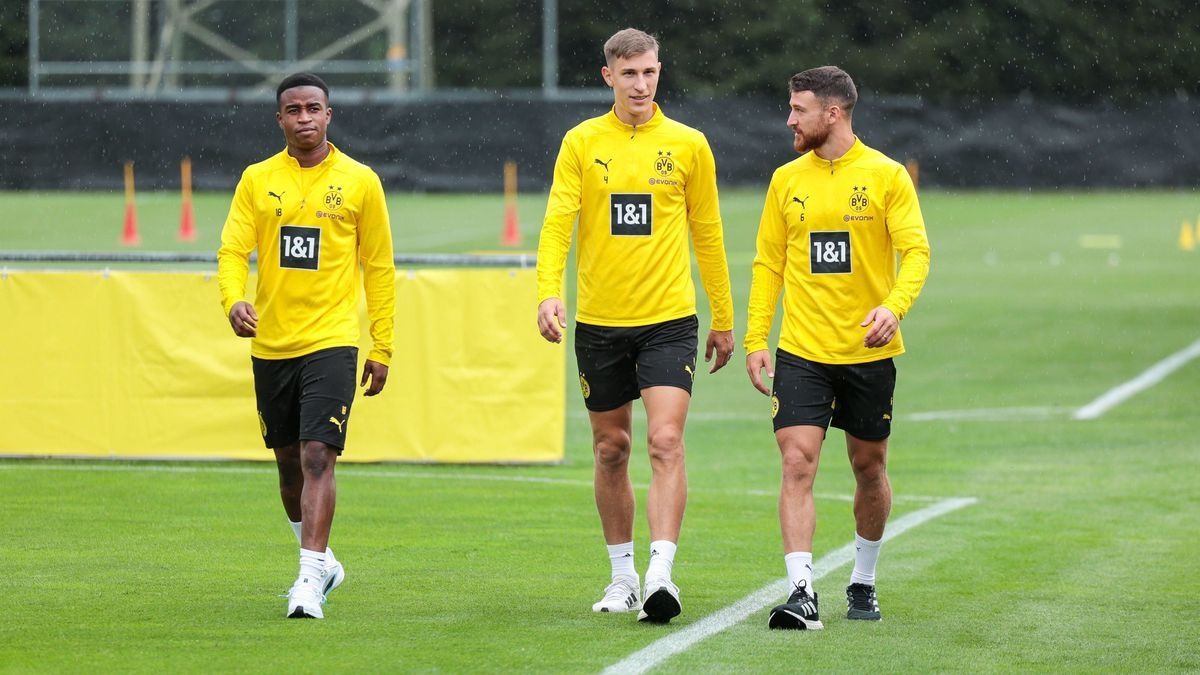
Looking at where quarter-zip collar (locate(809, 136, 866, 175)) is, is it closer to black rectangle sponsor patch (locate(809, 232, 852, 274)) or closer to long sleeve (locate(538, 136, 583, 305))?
black rectangle sponsor patch (locate(809, 232, 852, 274))

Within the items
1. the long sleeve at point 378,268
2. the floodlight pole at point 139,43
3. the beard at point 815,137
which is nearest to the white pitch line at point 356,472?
the long sleeve at point 378,268

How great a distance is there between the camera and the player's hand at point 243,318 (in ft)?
24.8

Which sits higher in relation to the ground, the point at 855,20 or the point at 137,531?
the point at 855,20

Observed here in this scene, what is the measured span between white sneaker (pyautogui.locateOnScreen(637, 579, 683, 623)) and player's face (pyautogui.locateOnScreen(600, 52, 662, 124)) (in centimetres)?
177

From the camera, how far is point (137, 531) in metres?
9.77

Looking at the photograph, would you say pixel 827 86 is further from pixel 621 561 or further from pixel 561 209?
pixel 621 561

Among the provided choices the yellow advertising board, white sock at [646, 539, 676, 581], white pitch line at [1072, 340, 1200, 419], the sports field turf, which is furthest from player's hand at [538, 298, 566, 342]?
white pitch line at [1072, 340, 1200, 419]

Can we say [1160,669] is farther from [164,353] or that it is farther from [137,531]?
[164,353]

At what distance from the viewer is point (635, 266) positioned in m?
7.70

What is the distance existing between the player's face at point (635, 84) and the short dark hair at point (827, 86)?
541 mm

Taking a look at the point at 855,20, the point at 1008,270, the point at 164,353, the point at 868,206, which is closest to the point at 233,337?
the point at 164,353

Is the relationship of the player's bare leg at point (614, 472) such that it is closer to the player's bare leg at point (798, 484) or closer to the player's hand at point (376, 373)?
the player's bare leg at point (798, 484)

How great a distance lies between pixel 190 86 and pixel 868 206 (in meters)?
35.8

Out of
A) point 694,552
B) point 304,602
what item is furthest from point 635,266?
point 694,552
